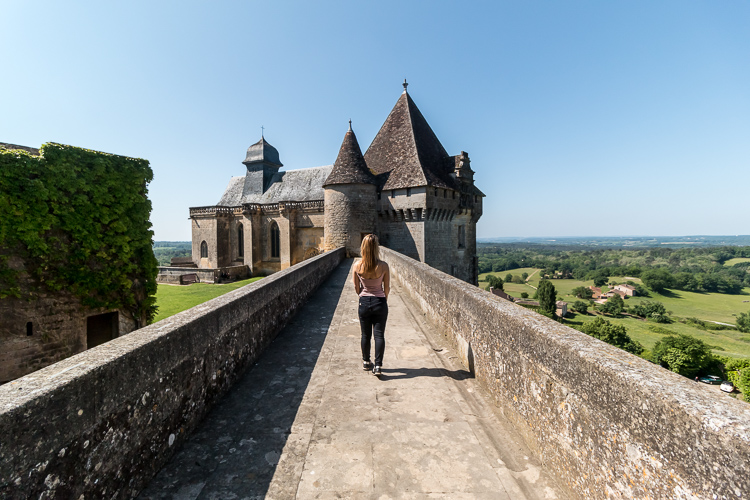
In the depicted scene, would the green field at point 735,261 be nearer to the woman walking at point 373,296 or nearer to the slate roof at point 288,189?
the slate roof at point 288,189

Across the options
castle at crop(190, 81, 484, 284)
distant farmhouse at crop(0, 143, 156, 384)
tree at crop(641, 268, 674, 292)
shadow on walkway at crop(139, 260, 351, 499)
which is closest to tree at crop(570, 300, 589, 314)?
tree at crop(641, 268, 674, 292)

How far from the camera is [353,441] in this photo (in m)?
2.79

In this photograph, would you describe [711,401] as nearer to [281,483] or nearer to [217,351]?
[281,483]

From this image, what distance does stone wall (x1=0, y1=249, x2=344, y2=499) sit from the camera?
5.06 ft

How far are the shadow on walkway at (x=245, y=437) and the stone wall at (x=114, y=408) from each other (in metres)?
0.13

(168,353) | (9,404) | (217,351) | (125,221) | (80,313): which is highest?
(125,221)

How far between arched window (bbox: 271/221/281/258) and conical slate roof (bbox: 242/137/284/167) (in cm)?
712

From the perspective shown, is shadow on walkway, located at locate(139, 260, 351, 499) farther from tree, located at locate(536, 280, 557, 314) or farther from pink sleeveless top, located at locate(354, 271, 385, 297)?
tree, located at locate(536, 280, 557, 314)

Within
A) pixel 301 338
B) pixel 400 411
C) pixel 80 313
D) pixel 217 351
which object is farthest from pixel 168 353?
pixel 80 313

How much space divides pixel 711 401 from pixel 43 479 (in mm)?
2985

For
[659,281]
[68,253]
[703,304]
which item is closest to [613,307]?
[703,304]

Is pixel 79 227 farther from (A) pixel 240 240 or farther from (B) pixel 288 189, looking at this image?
(B) pixel 288 189

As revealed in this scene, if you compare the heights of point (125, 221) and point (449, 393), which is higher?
point (125, 221)

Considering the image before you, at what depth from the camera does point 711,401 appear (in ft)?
4.75
